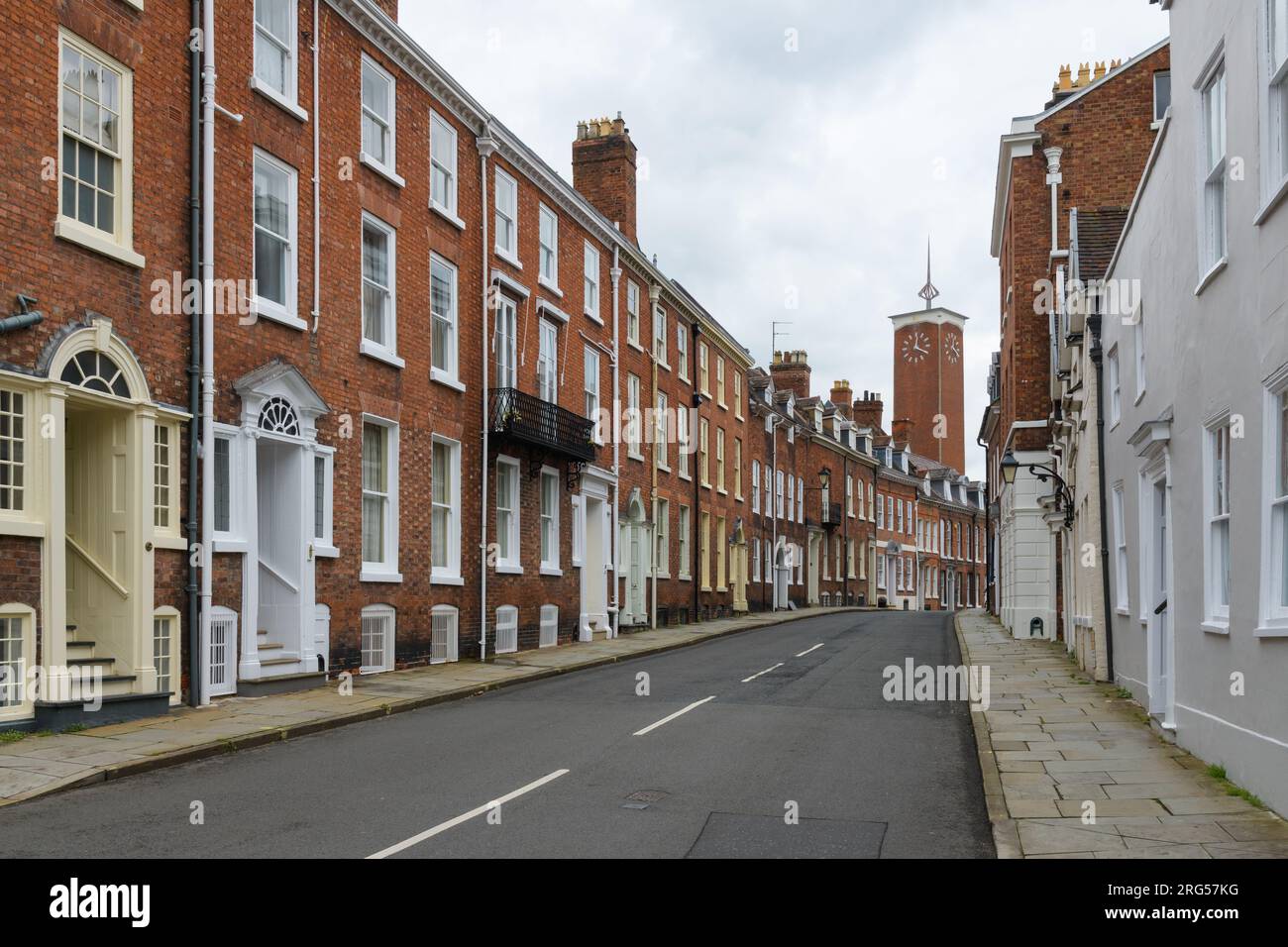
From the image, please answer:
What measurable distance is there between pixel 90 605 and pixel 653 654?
1395 cm

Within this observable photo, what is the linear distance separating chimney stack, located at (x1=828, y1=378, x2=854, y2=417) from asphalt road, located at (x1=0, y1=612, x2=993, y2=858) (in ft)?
174

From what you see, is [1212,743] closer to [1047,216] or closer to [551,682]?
[551,682]

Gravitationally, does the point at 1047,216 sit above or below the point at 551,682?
above

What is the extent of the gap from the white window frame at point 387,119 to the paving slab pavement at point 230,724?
815 cm

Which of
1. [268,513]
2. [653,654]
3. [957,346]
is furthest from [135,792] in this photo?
[957,346]

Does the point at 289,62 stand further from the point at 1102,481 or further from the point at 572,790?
the point at 1102,481

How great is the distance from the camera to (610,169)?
32969 millimetres

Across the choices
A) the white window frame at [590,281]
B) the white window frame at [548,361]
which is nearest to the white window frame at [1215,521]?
the white window frame at [548,361]

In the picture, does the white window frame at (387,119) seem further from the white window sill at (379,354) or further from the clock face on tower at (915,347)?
the clock face on tower at (915,347)

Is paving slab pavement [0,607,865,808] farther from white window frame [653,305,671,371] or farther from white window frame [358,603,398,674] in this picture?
white window frame [653,305,671,371]

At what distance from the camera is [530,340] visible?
25094 mm

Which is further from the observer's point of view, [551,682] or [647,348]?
[647,348]

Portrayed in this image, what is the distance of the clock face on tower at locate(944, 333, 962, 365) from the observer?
83.8 metres

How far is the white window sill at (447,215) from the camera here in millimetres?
20750
